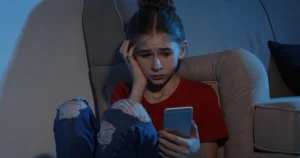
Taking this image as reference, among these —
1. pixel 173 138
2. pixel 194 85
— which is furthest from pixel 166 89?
pixel 173 138

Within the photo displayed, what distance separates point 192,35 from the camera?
1507mm

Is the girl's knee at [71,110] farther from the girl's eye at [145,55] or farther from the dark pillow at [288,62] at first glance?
the dark pillow at [288,62]

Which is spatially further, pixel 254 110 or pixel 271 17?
pixel 271 17

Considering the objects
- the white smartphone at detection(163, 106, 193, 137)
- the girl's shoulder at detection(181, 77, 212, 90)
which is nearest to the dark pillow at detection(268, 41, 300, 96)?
the girl's shoulder at detection(181, 77, 212, 90)

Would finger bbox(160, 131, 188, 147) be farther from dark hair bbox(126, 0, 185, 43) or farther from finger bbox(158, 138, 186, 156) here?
dark hair bbox(126, 0, 185, 43)

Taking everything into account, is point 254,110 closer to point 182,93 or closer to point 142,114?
point 182,93

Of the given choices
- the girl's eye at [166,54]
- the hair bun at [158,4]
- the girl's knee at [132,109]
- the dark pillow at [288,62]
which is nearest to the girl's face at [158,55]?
the girl's eye at [166,54]

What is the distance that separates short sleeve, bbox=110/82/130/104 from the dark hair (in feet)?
0.58

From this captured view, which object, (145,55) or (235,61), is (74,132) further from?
(235,61)

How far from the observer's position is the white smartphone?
33.9 inches

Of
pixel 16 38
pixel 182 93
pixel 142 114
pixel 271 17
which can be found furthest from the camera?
pixel 271 17

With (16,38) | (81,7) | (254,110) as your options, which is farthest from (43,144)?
(254,110)

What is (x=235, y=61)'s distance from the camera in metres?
1.13

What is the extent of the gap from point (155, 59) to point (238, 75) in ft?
0.81
